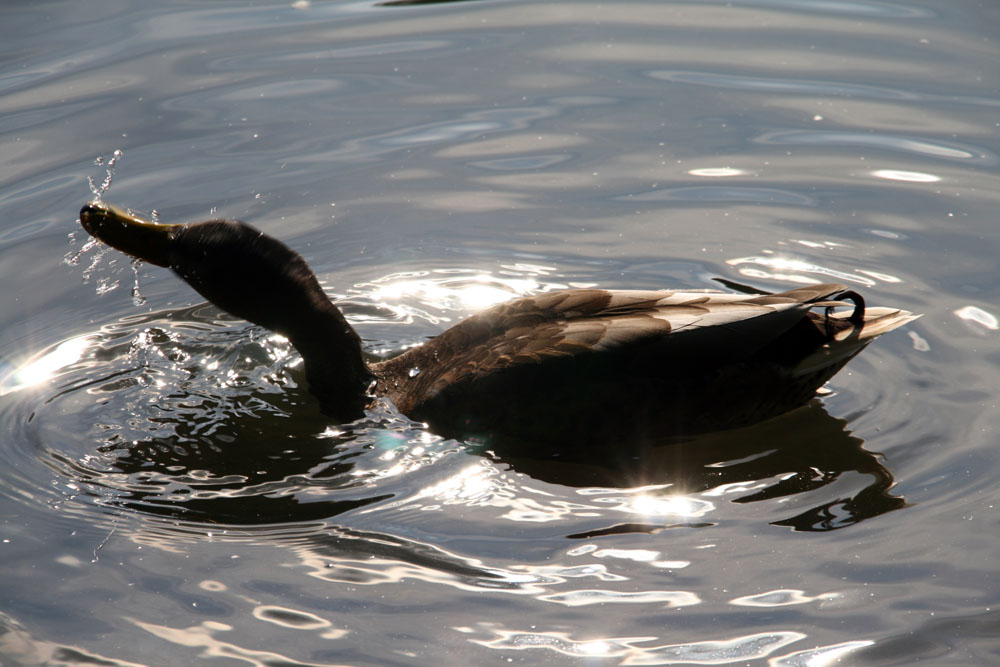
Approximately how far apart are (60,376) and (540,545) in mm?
3150

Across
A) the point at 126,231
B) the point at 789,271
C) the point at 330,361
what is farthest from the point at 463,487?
the point at 789,271

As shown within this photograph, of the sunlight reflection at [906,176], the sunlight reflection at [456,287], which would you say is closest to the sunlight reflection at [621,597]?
the sunlight reflection at [456,287]

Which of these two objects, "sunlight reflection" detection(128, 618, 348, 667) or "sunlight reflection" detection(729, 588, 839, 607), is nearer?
"sunlight reflection" detection(128, 618, 348, 667)

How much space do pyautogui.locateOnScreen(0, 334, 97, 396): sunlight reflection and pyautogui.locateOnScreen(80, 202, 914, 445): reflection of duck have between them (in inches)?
35.4

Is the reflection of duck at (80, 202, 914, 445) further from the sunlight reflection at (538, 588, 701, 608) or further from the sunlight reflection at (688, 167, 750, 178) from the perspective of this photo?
the sunlight reflection at (688, 167, 750, 178)

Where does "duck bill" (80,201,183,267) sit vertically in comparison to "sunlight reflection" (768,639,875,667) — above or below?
above

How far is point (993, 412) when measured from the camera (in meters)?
5.51

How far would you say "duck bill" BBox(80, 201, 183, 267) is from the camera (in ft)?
19.0

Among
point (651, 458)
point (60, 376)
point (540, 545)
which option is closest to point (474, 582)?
point (540, 545)

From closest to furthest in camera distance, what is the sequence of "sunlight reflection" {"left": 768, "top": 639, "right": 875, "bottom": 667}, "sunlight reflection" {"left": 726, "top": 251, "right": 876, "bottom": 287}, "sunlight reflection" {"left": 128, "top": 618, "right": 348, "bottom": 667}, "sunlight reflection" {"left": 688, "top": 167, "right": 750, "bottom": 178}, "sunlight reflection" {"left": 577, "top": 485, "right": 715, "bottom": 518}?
"sunlight reflection" {"left": 768, "top": 639, "right": 875, "bottom": 667} < "sunlight reflection" {"left": 128, "top": 618, "right": 348, "bottom": 667} < "sunlight reflection" {"left": 577, "top": 485, "right": 715, "bottom": 518} < "sunlight reflection" {"left": 726, "top": 251, "right": 876, "bottom": 287} < "sunlight reflection" {"left": 688, "top": 167, "right": 750, "bottom": 178}

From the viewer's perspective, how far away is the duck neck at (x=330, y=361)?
5977mm

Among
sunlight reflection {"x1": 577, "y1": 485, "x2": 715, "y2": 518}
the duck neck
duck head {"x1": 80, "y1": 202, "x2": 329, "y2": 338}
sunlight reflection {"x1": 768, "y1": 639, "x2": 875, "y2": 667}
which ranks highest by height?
duck head {"x1": 80, "y1": 202, "x2": 329, "y2": 338}

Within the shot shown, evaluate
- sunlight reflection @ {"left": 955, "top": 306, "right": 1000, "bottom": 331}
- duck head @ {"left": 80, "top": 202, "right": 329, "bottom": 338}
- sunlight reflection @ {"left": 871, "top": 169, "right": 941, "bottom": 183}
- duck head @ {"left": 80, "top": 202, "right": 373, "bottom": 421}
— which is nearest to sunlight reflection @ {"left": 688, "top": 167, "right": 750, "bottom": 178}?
sunlight reflection @ {"left": 871, "top": 169, "right": 941, "bottom": 183}

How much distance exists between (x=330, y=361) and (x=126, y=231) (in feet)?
4.30
